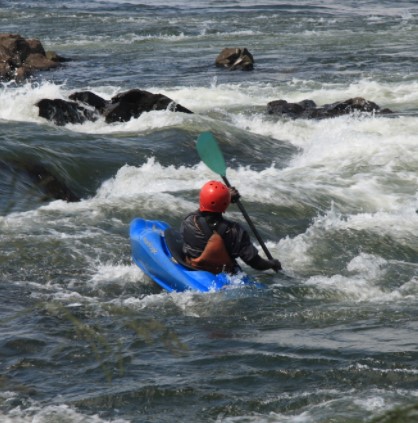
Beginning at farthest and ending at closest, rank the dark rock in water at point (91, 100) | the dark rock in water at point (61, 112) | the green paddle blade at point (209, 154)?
1. the dark rock in water at point (91, 100)
2. the dark rock in water at point (61, 112)
3. the green paddle blade at point (209, 154)

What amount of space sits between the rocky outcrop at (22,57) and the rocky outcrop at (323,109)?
24.1ft

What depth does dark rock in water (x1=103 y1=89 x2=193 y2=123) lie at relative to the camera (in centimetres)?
1485

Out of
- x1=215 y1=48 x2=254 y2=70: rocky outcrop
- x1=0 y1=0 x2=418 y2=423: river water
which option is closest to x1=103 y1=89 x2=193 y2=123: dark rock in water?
x1=0 y1=0 x2=418 y2=423: river water

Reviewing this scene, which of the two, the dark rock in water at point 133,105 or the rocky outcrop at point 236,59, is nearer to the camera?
the dark rock in water at point 133,105

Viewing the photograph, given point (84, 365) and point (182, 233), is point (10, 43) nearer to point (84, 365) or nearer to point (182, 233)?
point (182, 233)

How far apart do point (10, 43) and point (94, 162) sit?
11.4 m

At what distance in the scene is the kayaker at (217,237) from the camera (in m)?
7.42

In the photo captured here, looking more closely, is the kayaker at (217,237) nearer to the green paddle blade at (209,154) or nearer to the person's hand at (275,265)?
the person's hand at (275,265)

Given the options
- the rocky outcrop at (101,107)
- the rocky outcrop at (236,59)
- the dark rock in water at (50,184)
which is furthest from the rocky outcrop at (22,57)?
the dark rock in water at (50,184)

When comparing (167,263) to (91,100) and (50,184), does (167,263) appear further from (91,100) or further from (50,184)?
(91,100)

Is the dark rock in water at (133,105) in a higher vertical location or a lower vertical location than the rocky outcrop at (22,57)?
lower

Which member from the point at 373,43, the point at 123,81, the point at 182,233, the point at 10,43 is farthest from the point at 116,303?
the point at 373,43

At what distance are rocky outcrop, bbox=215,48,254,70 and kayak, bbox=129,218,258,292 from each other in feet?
43.9

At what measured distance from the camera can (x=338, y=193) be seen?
11.1 meters
